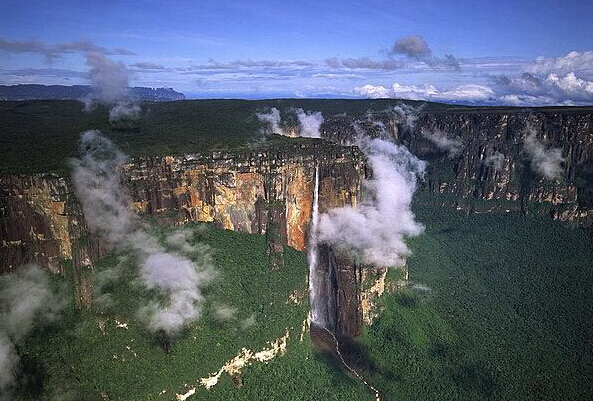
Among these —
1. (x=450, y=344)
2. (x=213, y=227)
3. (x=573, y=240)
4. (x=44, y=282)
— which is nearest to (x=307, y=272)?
(x=213, y=227)

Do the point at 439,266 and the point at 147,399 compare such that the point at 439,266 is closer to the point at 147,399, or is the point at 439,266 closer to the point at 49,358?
the point at 147,399

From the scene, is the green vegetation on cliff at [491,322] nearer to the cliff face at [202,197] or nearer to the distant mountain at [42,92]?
the cliff face at [202,197]

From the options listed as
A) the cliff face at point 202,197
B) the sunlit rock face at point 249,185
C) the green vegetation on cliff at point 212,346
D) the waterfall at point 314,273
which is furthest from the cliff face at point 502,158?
the green vegetation on cliff at point 212,346

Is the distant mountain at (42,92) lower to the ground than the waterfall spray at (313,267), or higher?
higher

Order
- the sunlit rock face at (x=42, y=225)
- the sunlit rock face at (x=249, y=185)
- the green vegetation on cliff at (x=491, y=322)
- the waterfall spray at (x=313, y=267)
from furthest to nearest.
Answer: the waterfall spray at (x=313, y=267)
the green vegetation on cliff at (x=491, y=322)
the sunlit rock face at (x=249, y=185)
the sunlit rock face at (x=42, y=225)

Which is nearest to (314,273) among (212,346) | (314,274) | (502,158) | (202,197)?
(314,274)

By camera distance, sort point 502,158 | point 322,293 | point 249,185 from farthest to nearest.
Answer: point 502,158 < point 322,293 < point 249,185

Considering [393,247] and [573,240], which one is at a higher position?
[393,247]

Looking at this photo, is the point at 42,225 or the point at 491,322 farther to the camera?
the point at 491,322

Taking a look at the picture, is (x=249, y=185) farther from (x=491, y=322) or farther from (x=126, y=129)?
(x=491, y=322)
